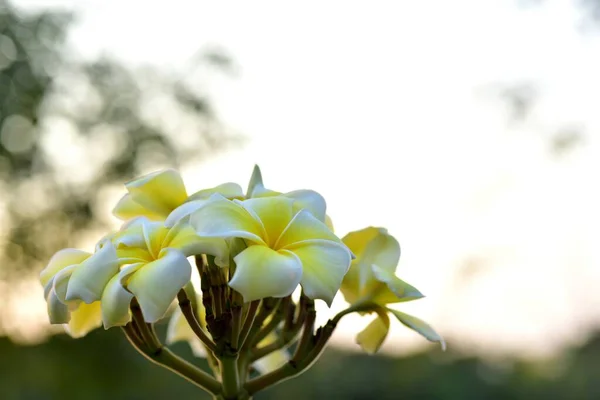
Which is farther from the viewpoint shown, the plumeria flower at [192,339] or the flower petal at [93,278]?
the plumeria flower at [192,339]

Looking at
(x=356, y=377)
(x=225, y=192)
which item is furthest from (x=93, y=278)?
(x=356, y=377)

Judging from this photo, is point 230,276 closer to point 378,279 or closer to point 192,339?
point 378,279

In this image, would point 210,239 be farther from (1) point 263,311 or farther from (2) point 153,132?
(2) point 153,132

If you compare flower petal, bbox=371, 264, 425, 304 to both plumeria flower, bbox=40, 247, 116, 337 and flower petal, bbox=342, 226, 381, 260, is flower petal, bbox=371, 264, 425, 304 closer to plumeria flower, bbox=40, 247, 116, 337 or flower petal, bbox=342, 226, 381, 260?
flower petal, bbox=342, 226, 381, 260

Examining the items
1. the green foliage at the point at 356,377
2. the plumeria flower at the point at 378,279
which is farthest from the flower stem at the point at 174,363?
the green foliage at the point at 356,377

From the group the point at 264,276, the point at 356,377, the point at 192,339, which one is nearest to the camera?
the point at 264,276

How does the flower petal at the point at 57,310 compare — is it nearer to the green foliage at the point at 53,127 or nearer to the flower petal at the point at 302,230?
the flower petal at the point at 302,230

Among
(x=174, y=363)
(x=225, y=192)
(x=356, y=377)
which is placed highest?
(x=356, y=377)
